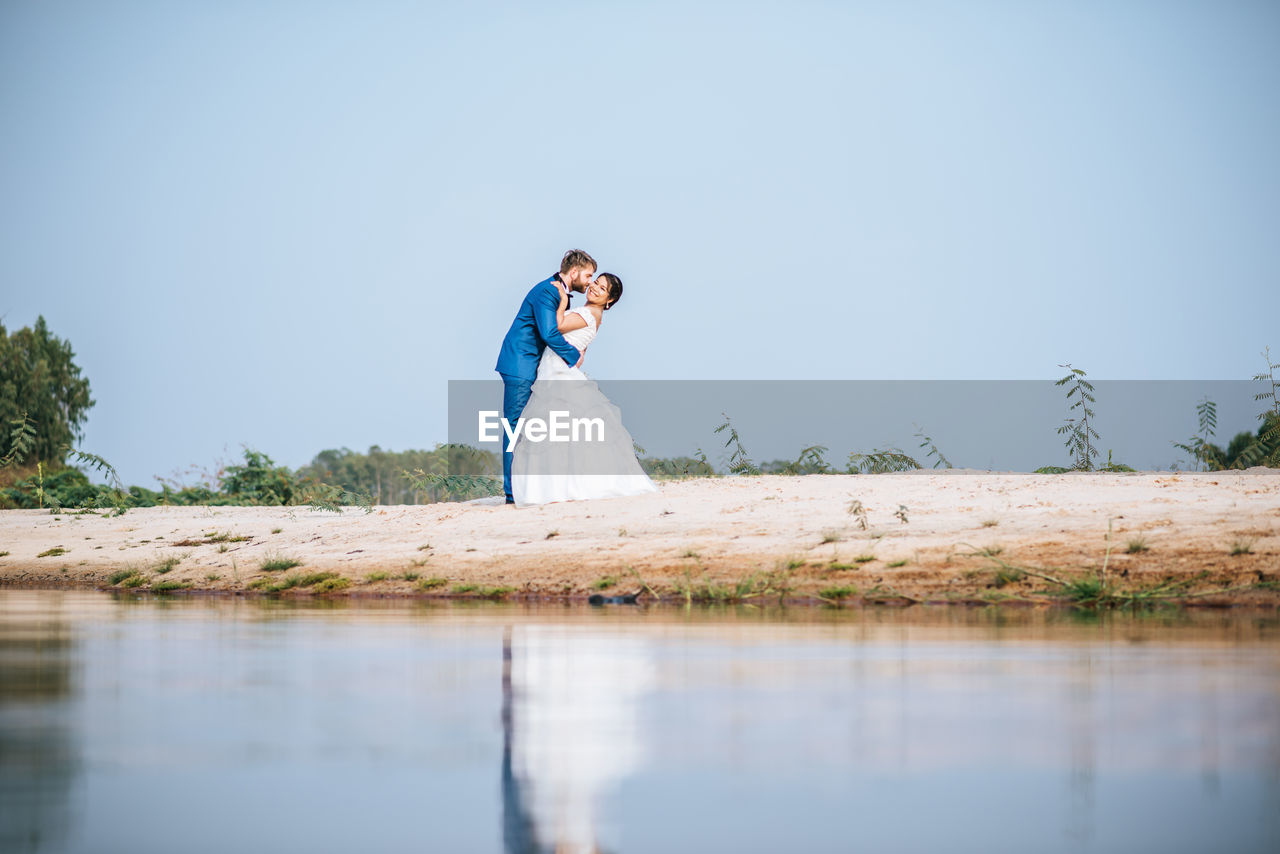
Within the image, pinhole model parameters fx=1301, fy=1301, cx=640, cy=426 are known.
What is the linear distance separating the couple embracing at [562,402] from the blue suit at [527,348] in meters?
0.01

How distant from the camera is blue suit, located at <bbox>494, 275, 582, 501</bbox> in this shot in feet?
43.1

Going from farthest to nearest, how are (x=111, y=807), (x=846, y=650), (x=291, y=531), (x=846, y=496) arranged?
1. (x=291, y=531)
2. (x=846, y=496)
3. (x=846, y=650)
4. (x=111, y=807)

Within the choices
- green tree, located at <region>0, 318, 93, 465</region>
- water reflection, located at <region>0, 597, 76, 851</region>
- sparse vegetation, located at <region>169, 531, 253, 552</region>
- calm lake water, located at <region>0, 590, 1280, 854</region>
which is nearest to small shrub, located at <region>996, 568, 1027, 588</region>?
calm lake water, located at <region>0, 590, 1280, 854</region>

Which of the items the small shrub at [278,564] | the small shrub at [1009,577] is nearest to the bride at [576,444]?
the small shrub at [278,564]

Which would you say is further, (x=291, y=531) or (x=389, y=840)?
(x=291, y=531)

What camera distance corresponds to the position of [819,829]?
107 inches

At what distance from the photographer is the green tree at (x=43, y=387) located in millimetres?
48094

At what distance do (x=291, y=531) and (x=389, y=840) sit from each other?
10665 mm

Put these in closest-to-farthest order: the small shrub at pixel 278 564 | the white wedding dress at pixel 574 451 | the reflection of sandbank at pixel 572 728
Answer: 1. the reflection of sandbank at pixel 572 728
2. the small shrub at pixel 278 564
3. the white wedding dress at pixel 574 451

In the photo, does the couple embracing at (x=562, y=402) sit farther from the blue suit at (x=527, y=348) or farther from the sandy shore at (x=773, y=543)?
the sandy shore at (x=773, y=543)

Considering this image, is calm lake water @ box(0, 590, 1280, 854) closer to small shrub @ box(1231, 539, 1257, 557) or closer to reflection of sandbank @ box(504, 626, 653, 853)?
reflection of sandbank @ box(504, 626, 653, 853)

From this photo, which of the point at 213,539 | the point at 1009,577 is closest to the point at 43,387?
the point at 213,539

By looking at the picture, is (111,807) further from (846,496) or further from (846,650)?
(846,496)

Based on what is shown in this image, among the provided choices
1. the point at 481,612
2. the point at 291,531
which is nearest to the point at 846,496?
the point at 481,612
